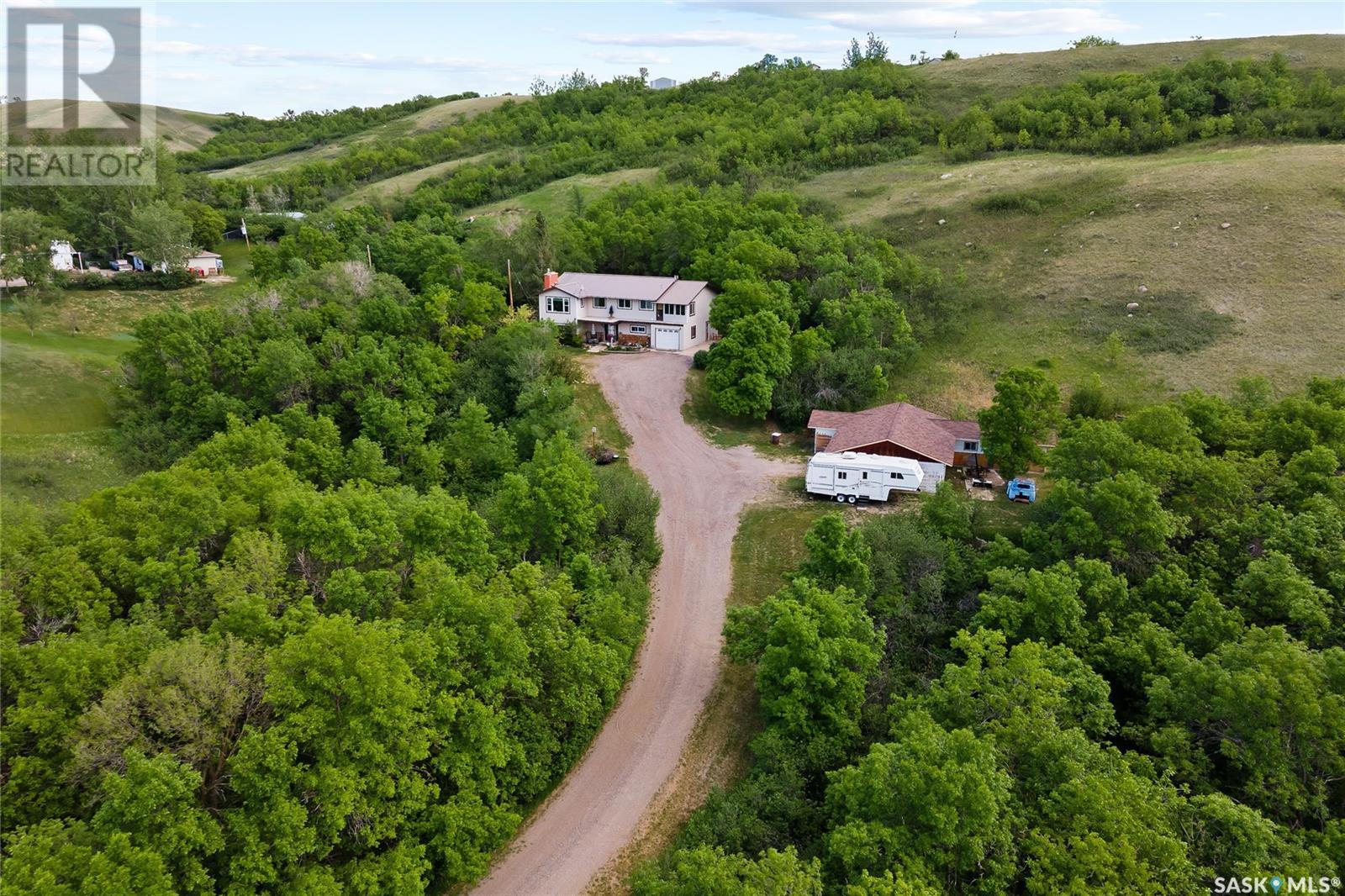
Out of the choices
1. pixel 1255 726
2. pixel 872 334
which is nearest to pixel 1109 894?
pixel 1255 726

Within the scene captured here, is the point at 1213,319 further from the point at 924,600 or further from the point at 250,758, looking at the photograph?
the point at 250,758

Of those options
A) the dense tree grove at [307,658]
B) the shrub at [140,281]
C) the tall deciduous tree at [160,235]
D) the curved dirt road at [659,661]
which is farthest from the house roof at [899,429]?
the tall deciduous tree at [160,235]

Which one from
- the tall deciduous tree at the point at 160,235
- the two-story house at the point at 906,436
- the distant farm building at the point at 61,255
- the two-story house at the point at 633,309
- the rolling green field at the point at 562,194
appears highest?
the rolling green field at the point at 562,194

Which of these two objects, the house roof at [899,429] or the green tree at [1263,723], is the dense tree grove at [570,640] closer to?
the green tree at [1263,723]

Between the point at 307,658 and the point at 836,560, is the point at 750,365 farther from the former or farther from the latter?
the point at 307,658

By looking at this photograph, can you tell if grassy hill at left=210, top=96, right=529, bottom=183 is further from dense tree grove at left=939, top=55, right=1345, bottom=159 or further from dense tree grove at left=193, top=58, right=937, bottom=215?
dense tree grove at left=939, top=55, right=1345, bottom=159

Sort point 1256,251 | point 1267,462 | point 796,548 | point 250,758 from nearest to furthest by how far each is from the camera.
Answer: point 250,758, point 1267,462, point 796,548, point 1256,251
